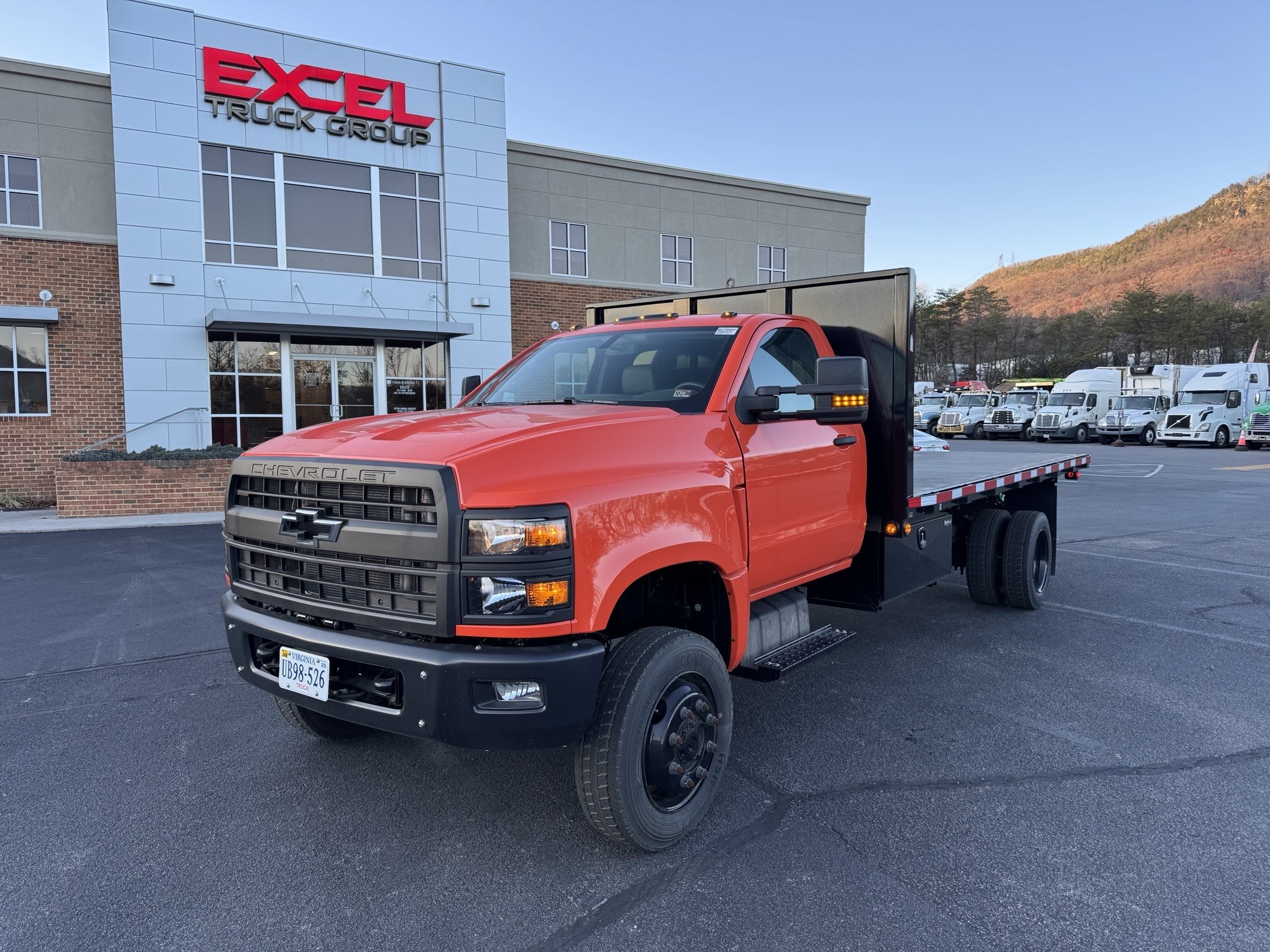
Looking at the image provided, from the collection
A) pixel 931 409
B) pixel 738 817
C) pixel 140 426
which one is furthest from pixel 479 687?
pixel 931 409

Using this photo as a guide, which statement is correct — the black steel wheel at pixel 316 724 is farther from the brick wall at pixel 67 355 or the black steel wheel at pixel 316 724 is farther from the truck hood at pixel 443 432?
the brick wall at pixel 67 355

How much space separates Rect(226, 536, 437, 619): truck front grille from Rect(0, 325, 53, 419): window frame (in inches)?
607

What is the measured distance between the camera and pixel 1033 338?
88688 millimetres

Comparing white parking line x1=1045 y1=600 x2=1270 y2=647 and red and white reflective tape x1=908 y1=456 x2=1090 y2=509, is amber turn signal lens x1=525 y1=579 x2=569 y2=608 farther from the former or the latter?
white parking line x1=1045 y1=600 x2=1270 y2=647

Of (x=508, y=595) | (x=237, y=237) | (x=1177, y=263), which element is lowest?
(x=508, y=595)

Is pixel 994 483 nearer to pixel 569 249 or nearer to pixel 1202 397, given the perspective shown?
pixel 569 249

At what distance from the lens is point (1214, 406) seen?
31891mm

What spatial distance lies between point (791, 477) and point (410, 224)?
16.3 meters

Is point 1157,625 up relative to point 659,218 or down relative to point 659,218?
down

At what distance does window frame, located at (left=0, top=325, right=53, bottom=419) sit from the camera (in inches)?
608

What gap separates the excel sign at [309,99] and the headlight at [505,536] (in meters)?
16.9

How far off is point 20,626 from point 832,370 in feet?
22.0

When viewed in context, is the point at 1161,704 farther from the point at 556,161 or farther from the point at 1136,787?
the point at 556,161

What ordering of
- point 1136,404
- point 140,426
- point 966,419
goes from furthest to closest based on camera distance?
1. point 966,419
2. point 1136,404
3. point 140,426
